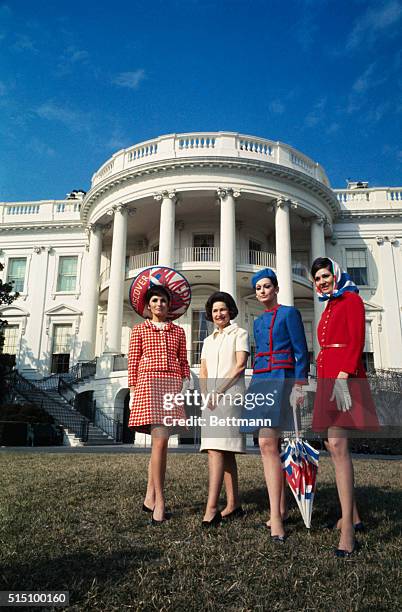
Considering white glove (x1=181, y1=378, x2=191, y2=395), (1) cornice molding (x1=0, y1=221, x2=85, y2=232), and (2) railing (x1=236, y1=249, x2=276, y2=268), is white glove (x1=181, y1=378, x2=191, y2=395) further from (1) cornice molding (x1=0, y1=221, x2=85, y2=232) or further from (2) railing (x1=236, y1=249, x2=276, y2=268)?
(1) cornice molding (x1=0, y1=221, x2=85, y2=232)

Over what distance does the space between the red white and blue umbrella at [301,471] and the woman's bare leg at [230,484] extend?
649mm

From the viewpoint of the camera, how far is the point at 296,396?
3836 mm

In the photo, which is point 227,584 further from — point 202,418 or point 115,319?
point 115,319

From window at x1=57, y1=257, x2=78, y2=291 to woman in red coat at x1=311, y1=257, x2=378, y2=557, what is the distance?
25.0m

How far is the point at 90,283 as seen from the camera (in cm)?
2480

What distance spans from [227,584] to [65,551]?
110 centimetres

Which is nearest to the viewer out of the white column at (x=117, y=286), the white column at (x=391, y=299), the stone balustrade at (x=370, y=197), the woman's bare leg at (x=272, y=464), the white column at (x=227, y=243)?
the woman's bare leg at (x=272, y=464)

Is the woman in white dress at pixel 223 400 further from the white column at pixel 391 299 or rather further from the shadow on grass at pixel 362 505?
the white column at pixel 391 299

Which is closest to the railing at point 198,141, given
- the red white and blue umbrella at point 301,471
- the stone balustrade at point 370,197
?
the stone balustrade at point 370,197

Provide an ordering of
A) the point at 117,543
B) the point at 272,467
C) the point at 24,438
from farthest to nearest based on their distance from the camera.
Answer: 1. the point at 24,438
2. the point at 272,467
3. the point at 117,543

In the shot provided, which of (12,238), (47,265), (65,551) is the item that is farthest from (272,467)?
(12,238)

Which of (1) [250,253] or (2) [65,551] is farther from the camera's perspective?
(1) [250,253]

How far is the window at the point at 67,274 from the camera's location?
27641mm

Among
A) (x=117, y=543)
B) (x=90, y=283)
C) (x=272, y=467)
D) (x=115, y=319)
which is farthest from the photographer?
(x=90, y=283)
